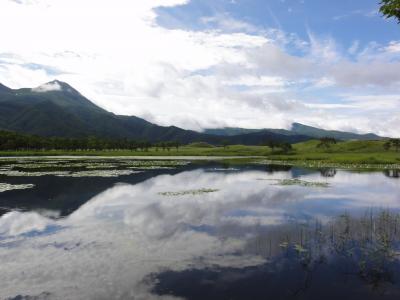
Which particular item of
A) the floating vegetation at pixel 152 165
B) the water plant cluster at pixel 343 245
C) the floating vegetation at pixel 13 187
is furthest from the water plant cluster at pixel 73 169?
the water plant cluster at pixel 343 245

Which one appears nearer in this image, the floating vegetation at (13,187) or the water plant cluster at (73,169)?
the floating vegetation at (13,187)

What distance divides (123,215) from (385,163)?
121 m

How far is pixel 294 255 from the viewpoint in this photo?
2539 cm

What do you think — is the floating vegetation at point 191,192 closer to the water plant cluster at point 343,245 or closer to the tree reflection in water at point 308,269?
the water plant cluster at point 343,245

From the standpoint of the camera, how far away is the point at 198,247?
27.1 m

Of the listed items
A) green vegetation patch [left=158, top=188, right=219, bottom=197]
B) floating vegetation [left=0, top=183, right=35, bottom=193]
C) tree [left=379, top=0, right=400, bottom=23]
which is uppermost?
tree [left=379, top=0, right=400, bottom=23]

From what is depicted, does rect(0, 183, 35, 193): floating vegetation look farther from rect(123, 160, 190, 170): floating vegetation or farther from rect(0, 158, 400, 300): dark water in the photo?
rect(123, 160, 190, 170): floating vegetation

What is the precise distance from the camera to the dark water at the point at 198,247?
19.8 meters

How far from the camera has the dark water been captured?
19.8 m

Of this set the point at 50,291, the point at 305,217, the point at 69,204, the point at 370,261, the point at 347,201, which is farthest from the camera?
the point at 347,201

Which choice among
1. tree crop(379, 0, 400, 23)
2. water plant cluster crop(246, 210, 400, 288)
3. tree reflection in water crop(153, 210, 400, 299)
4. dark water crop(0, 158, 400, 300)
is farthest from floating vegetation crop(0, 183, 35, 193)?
tree crop(379, 0, 400, 23)

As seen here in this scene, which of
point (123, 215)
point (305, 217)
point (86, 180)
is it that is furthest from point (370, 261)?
point (86, 180)

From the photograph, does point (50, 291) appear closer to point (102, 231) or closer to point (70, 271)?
point (70, 271)

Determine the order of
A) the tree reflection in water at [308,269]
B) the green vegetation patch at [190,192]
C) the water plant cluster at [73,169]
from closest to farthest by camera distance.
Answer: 1. the tree reflection in water at [308,269]
2. the green vegetation patch at [190,192]
3. the water plant cluster at [73,169]
